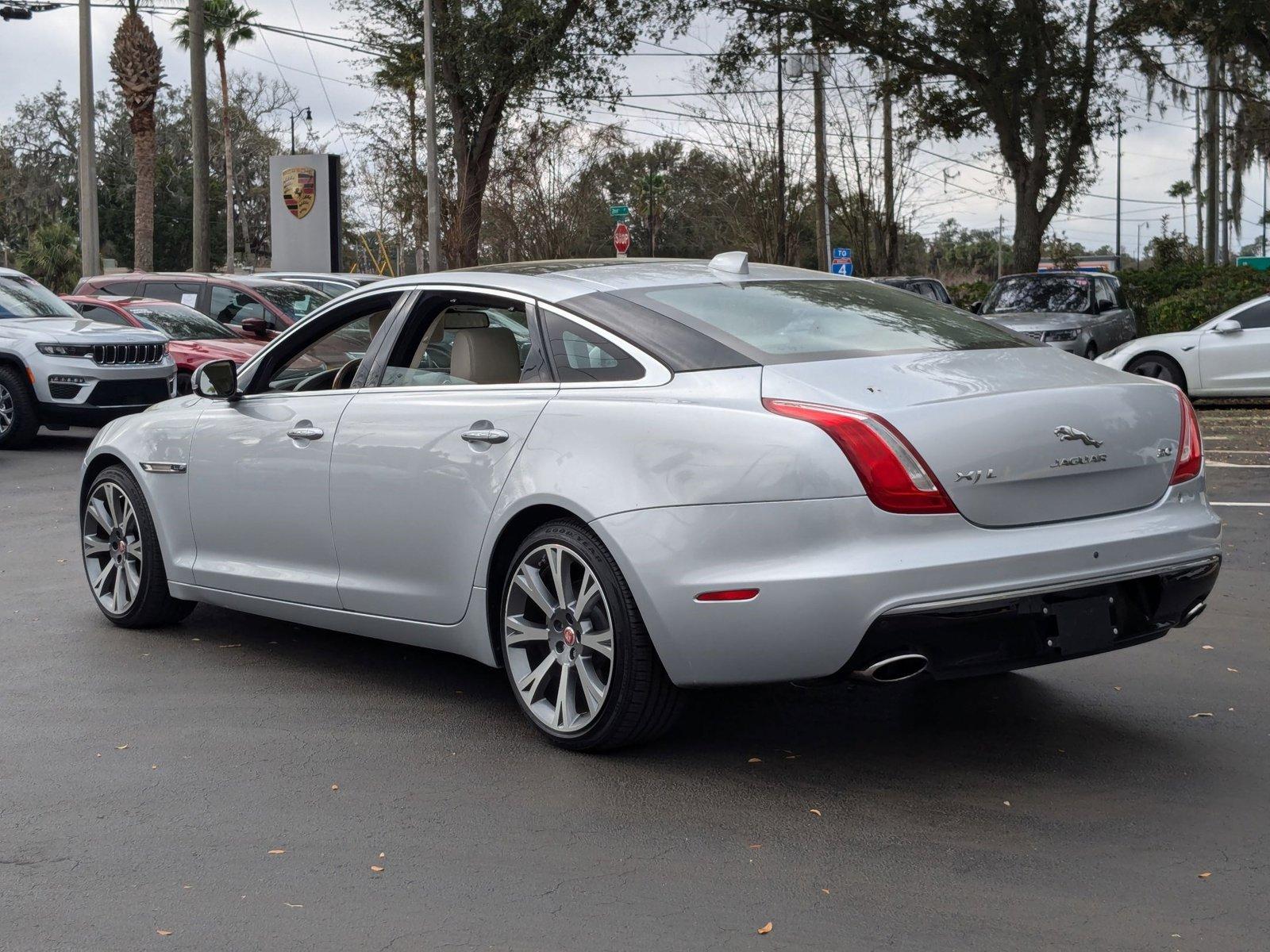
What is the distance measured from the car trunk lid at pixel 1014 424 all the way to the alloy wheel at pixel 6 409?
493 inches

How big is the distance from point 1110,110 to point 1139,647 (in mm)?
23925

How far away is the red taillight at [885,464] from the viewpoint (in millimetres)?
4191

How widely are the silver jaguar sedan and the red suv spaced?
43.1 ft

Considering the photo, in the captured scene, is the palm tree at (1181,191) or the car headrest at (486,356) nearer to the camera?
the car headrest at (486,356)

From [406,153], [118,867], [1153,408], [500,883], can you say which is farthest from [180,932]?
[406,153]

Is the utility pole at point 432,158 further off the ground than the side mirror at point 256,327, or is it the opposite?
the utility pole at point 432,158

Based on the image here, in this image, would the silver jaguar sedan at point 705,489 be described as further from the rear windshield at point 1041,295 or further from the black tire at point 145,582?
the rear windshield at point 1041,295

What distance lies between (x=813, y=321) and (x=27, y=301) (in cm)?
1335

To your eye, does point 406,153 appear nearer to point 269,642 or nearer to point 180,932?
point 269,642

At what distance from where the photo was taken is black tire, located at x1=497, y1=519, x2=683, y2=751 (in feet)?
15.1

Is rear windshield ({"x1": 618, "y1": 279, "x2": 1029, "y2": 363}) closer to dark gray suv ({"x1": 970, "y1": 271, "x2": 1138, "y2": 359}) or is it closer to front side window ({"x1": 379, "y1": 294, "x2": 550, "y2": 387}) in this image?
front side window ({"x1": 379, "y1": 294, "x2": 550, "y2": 387})

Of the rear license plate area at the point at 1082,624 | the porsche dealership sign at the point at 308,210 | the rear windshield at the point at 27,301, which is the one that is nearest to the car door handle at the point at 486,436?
the rear license plate area at the point at 1082,624

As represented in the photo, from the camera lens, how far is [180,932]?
3564mm

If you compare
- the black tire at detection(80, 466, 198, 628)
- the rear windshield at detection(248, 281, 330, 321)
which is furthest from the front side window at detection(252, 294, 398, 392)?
the rear windshield at detection(248, 281, 330, 321)
